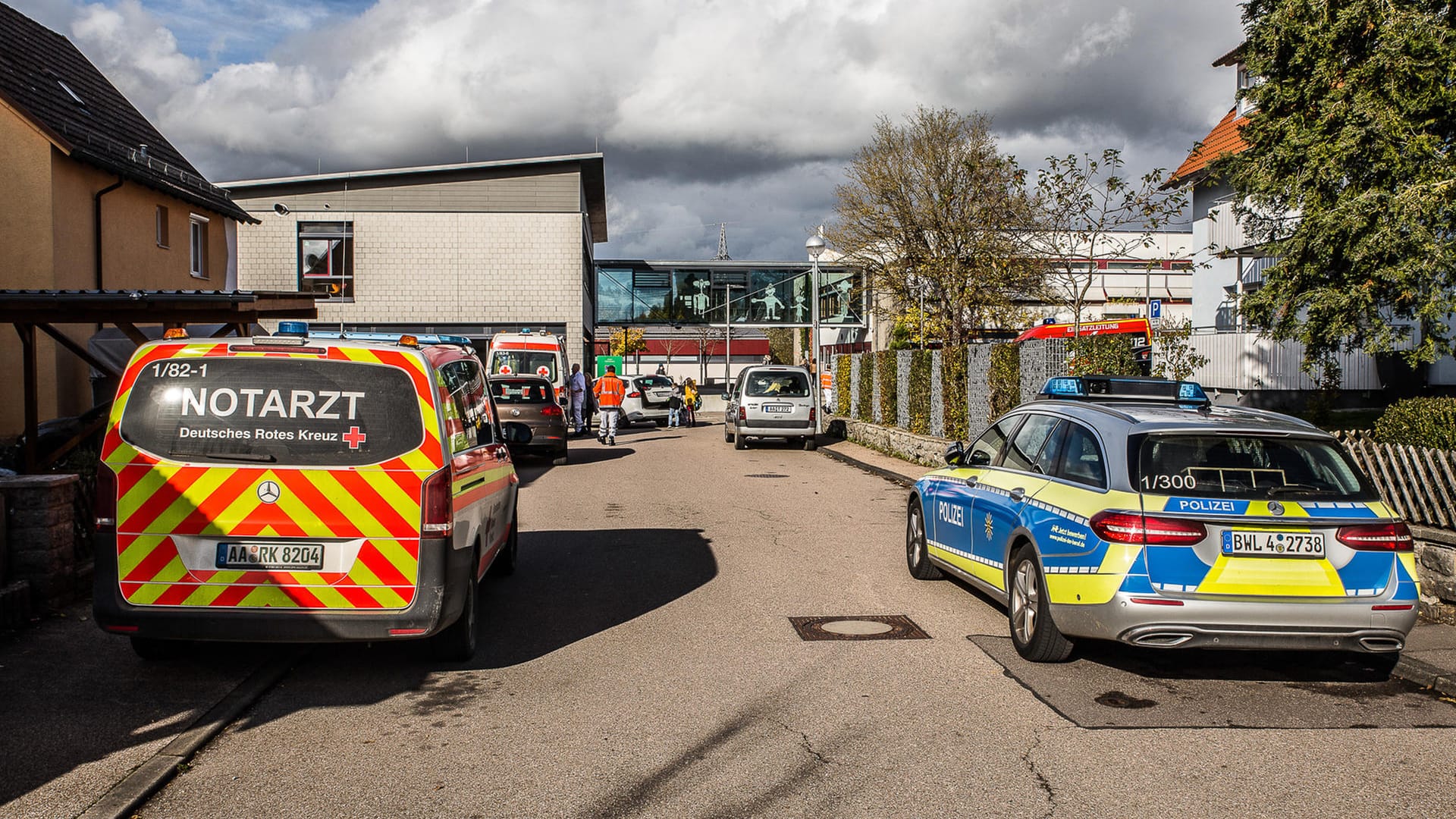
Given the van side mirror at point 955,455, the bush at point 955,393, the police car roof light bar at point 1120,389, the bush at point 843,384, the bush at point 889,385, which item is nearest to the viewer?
the police car roof light bar at point 1120,389

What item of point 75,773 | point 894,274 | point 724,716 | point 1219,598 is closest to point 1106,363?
point 1219,598

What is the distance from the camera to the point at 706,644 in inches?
287

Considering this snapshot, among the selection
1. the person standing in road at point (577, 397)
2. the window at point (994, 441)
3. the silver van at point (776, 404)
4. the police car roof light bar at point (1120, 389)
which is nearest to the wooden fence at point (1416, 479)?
the police car roof light bar at point (1120, 389)

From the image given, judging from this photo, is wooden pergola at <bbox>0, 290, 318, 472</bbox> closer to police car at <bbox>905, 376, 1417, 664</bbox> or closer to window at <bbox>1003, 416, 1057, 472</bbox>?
window at <bbox>1003, 416, 1057, 472</bbox>

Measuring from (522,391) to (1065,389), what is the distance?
1444cm

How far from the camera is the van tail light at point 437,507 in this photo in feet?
19.9

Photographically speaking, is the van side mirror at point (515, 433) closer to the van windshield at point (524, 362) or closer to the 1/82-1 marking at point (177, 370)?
the 1/82-1 marking at point (177, 370)

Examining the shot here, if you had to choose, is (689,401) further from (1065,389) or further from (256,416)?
(256,416)

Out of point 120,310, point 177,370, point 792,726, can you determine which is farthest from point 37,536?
point 792,726

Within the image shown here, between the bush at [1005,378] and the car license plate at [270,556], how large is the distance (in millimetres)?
12871

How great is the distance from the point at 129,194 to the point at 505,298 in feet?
74.4

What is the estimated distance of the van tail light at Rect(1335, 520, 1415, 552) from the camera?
237 inches

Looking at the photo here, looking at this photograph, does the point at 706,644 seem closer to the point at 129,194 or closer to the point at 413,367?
the point at 413,367

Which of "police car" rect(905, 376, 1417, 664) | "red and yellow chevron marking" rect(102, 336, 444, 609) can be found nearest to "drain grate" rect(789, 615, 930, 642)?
"police car" rect(905, 376, 1417, 664)
